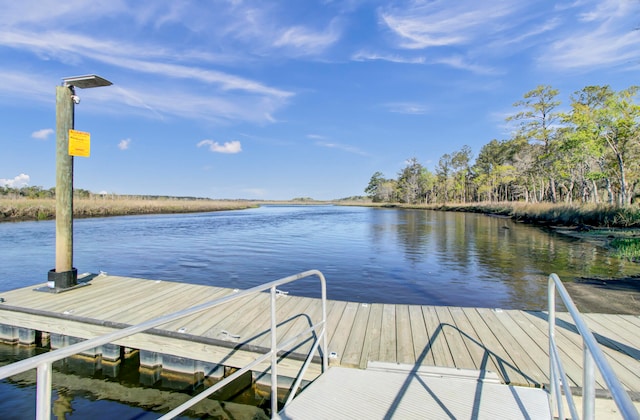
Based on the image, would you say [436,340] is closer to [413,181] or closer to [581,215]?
[581,215]

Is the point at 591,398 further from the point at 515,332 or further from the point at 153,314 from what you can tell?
the point at 153,314

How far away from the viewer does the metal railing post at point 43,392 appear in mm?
1200

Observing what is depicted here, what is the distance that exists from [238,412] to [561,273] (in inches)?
368

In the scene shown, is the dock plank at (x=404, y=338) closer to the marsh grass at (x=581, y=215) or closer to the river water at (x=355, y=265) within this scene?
the river water at (x=355, y=265)

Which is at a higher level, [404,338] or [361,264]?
[404,338]

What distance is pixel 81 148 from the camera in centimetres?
574

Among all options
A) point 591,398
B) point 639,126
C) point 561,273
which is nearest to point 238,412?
point 591,398

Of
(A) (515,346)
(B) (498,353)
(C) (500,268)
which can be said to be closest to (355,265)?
(C) (500,268)

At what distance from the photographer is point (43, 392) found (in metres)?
1.23

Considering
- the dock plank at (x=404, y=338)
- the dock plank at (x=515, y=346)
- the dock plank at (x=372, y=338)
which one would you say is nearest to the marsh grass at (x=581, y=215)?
the dock plank at (x=515, y=346)

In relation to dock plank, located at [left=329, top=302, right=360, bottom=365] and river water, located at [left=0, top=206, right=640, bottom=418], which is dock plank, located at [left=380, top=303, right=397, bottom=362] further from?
river water, located at [left=0, top=206, right=640, bottom=418]

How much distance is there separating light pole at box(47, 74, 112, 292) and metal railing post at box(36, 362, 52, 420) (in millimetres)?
5310

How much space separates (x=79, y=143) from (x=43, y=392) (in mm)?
5640

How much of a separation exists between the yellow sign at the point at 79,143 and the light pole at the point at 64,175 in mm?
74
